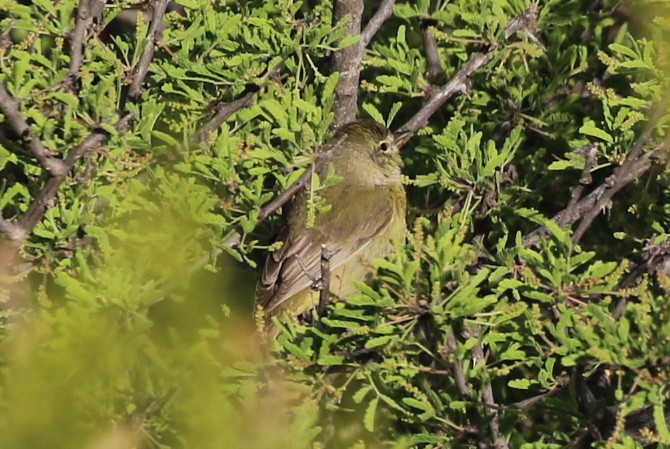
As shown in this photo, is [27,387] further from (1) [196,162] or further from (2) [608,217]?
(2) [608,217]

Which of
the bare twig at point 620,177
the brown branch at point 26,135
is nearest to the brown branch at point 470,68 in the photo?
the bare twig at point 620,177

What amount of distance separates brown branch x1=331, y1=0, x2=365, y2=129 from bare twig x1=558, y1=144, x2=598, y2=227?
109cm

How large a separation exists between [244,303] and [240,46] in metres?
1.21

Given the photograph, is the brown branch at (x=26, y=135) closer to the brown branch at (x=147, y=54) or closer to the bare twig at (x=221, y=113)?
the brown branch at (x=147, y=54)

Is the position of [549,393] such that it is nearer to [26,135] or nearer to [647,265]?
[647,265]

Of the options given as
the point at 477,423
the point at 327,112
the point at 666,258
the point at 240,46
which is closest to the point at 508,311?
the point at 477,423

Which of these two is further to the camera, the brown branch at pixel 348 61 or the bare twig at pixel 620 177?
the brown branch at pixel 348 61

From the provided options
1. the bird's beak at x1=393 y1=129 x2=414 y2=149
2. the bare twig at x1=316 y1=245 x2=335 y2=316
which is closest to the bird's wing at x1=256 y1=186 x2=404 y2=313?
the bird's beak at x1=393 y1=129 x2=414 y2=149

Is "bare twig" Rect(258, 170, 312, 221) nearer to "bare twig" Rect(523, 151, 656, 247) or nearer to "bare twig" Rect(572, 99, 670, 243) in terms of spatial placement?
"bare twig" Rect(523, 151, 656, 247)

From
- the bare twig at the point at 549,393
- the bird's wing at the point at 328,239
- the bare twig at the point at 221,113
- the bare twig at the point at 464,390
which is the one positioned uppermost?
the bare twig at the point at 221,113

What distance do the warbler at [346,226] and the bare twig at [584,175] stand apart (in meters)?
1.04

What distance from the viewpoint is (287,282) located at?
17.3ft

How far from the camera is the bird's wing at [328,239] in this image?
5.22m

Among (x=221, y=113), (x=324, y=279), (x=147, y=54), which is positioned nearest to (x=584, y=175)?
(x=324, y=279)
